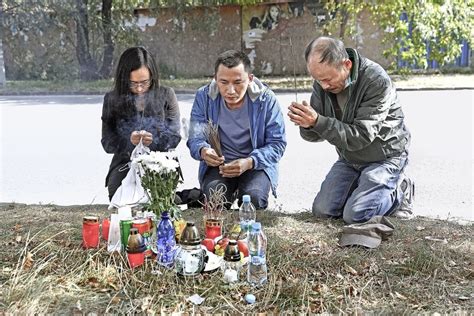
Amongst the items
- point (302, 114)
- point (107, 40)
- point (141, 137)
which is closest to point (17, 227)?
point (141, 137)

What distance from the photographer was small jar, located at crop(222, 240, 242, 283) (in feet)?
8.30

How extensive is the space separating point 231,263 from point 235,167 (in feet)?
3.94

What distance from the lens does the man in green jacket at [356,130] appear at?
3387 millimetres

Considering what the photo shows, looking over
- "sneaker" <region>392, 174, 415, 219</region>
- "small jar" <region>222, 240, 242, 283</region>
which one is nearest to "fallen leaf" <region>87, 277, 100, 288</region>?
"small jar" <region>222, 240, 242, 283</region>

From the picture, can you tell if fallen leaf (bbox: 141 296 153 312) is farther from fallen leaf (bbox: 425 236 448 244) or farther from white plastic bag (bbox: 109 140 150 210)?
fallen leaf (bbox: 425 236 448 244)

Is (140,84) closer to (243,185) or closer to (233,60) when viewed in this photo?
(233,60)

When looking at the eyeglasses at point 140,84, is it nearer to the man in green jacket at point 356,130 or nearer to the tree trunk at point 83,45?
the man in green jacket at point 356,130

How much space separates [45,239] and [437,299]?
2.10 meters

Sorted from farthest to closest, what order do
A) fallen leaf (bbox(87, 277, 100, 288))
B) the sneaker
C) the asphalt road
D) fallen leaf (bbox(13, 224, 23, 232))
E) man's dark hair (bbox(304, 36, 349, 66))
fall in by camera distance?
the asphalt road
the sneaker
fallen leaf (bbox(13, 224, 23, 232))
man's dark hair (bbox(304, 36, 349, 66))
fallen leaf (bbox(87, 277, 100, 288))

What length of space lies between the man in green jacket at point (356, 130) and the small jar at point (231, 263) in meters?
1.02

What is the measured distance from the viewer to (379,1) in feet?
29.2

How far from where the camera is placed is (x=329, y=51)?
3369 mm

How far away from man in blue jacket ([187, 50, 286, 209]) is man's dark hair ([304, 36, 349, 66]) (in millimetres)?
497

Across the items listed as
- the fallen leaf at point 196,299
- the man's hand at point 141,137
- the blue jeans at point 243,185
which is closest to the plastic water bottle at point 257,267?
the fallen leaf at point 196,299
